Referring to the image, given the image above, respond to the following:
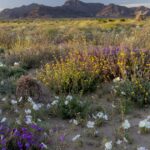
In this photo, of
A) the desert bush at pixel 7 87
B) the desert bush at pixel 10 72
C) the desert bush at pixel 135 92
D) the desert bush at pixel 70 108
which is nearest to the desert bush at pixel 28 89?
the desert bush at pixel 7 87

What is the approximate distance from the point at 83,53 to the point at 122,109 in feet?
7.92

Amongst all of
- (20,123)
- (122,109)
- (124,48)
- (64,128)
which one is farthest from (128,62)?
(20,123)

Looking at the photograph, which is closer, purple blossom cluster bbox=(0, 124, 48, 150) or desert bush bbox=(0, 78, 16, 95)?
purple blossom cluster bbox=(0, 124, 48, 150)

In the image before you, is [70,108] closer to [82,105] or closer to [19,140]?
[82,105]

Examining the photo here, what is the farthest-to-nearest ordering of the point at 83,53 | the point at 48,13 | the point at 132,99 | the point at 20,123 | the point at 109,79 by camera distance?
the point at 48,13 < the point at 83,53 < the point at 109,79 < the point at 132,99 < the point at 20,123

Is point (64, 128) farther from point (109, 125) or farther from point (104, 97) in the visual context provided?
point (104, 97)

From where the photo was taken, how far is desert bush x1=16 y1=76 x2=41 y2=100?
6.09m

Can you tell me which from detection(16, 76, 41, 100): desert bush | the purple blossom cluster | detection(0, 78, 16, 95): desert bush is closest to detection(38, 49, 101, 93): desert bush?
detection(16, 76, 41, 100): desert bush

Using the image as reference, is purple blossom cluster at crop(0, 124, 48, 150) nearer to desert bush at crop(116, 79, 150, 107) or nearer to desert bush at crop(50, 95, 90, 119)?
desert bush at crop(50, 95, 90, 119)

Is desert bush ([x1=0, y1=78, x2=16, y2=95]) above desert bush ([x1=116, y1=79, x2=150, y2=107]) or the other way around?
the other way around

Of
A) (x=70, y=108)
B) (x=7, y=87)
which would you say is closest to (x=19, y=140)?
(x=70, y=108)

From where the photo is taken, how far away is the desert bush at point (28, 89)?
6.09 m

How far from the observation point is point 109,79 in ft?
23.0

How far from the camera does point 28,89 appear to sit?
613 cm
